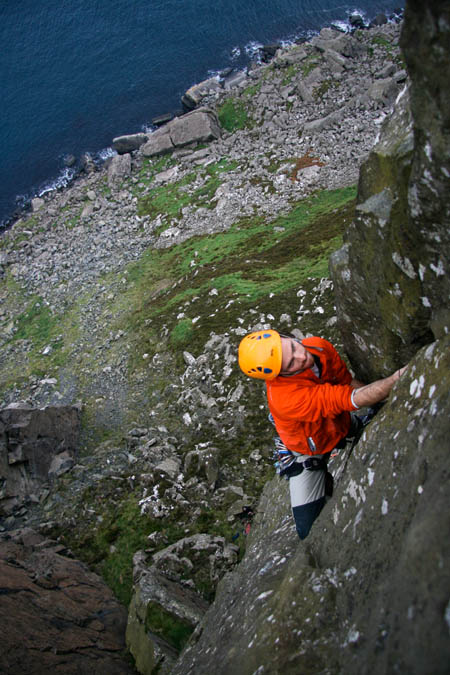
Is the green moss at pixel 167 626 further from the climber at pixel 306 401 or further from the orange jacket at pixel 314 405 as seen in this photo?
the orange jacket at pixel 314 405

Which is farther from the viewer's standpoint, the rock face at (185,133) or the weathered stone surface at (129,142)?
the weathered stone surface at (129,142)

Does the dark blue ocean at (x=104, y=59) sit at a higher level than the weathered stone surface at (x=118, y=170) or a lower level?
higher

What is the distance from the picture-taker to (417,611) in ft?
12.7

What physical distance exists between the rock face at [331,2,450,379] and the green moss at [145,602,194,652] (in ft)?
20.8

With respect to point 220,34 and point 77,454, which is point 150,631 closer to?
point 77,454

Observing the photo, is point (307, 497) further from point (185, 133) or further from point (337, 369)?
point (185, 133)

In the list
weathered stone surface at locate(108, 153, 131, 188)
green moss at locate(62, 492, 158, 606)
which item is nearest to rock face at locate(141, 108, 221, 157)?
weathered stone surface at locate(108, 153, 131, 188)

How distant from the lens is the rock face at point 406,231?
483 cm

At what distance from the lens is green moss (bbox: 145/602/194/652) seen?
9.25 metres

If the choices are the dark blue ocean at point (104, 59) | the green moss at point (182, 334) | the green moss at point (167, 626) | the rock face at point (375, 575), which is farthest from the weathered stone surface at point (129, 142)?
the rock face at point (375, 575)

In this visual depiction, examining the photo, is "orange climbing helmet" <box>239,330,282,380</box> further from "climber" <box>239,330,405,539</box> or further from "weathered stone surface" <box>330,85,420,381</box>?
"weathered stone surface" <box>330,85,420,381</box>

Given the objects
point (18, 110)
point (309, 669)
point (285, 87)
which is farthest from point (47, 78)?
point (309, 669)

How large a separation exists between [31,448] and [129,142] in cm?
4376

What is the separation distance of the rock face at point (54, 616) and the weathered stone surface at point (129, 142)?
159 ft
